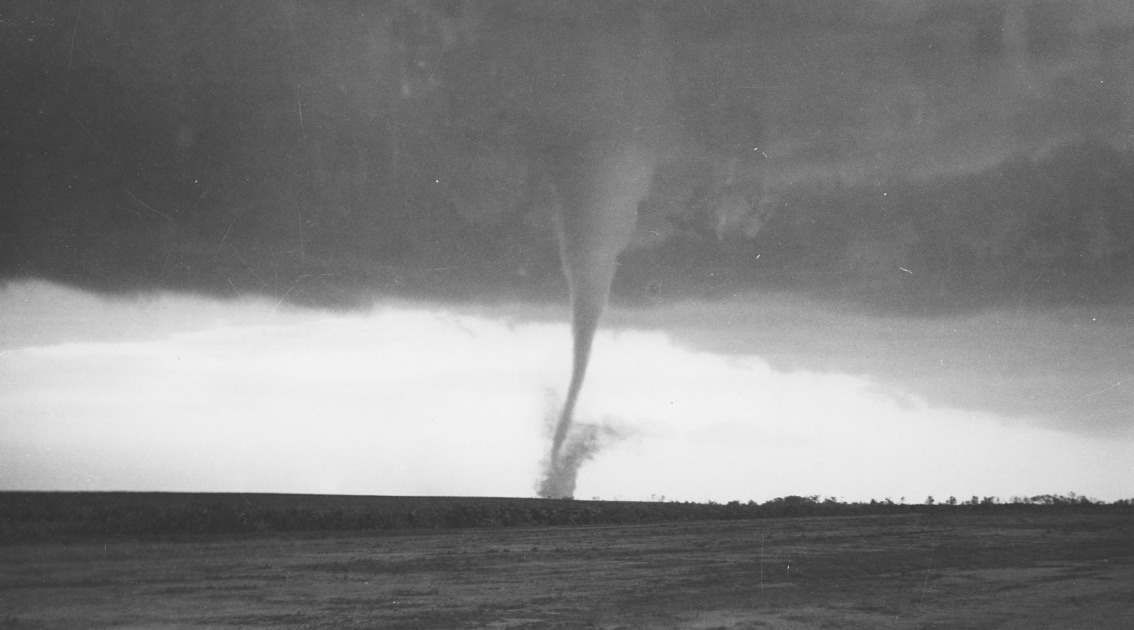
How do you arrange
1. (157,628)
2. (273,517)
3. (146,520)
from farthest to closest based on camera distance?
(273,517) → (146,520) → (157,628)

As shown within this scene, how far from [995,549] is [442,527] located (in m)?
33.0

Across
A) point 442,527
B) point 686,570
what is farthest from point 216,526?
point 686,570

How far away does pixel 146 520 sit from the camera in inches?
1909

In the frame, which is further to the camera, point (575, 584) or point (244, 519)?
point (244, 519)

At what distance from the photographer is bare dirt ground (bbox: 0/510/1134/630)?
715 inches

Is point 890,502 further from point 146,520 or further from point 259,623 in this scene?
point 259,623

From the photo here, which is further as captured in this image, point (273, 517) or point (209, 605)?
point (273, 517)

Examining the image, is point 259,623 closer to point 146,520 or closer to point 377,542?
point 377,542

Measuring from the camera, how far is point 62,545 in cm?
3647

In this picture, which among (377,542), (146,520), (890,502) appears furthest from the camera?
(890,502)

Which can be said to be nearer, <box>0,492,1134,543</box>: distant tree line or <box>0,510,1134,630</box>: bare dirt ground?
<box>0,510,1134,630</box>: bare dirt ground

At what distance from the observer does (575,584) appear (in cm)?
2444

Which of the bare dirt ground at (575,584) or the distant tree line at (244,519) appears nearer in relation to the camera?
the bare dirt ground at (575,584)

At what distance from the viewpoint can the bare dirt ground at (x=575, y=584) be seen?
18156mm
